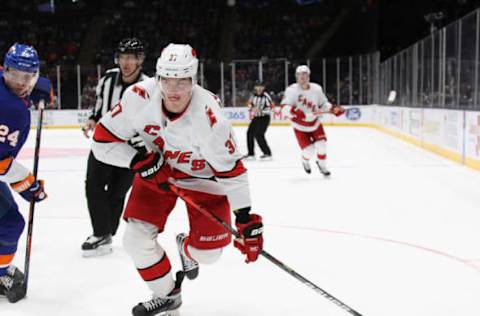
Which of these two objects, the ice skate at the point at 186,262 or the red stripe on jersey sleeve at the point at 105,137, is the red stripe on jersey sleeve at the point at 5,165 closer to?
the red stripe on jersey sleeve at the point at 105,137

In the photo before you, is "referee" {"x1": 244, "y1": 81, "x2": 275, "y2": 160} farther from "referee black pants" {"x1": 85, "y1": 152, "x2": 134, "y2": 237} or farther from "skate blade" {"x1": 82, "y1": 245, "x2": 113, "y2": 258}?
"skate blade" {"x1": 82, "y1": 245, "x2": 113, "y2": 258}

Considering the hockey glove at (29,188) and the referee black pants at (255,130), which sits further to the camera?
the referee black pants at (255,130)

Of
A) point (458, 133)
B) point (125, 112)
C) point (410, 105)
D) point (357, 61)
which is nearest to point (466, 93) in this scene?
point (458, 133)

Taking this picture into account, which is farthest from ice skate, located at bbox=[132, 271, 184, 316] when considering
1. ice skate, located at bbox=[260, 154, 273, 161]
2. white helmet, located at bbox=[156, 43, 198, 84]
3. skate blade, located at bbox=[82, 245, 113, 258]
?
ice skate, located at bbox=[260, 154, 273, 161]

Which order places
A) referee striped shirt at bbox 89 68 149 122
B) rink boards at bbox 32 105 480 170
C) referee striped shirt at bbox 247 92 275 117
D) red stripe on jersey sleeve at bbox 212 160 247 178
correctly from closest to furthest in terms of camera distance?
1. red stripe on jersey sleeve at bbox 212 160 247 178
2. referee striped shirt at bbox 89 68 149 122
3. rink boards at bbox 32 105 480 170
4. referee striped shirt at bbox 247 92 275 117

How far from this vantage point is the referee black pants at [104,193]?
3469 mm

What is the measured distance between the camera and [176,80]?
2164 millimetres

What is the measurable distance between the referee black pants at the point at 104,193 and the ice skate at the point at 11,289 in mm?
802

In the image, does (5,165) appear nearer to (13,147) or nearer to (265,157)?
(13,147)

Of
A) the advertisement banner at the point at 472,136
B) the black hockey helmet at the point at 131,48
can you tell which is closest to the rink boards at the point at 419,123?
the advertisement banner at the point at 472,136

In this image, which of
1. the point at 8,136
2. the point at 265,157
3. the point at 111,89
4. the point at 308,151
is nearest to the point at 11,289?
the point at 8,136

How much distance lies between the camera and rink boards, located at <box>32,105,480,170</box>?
7473 mm

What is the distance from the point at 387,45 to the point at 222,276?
1819cm

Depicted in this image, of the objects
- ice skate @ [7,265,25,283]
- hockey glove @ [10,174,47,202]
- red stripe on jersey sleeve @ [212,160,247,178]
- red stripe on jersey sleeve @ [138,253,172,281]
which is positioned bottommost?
ice skate @ [7,265,25,283]
